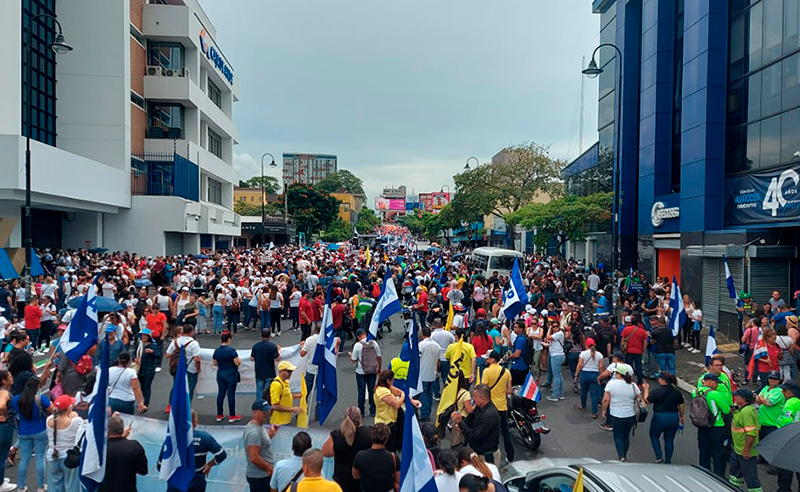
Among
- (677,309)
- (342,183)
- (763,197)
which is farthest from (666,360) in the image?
(342,183)

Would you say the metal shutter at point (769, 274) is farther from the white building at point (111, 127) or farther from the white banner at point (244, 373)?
the white building at point (111, 127)

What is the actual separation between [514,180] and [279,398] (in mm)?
37612

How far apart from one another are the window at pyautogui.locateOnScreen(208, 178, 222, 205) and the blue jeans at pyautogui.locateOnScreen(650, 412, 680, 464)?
151 ft

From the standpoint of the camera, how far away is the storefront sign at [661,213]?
24.0m

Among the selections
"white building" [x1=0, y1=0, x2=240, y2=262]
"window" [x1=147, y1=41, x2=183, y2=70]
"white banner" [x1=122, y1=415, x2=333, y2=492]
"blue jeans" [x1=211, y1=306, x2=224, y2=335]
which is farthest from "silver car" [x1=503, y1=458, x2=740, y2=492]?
"window" [x1=147, y1=41, x2=183, y2=70]

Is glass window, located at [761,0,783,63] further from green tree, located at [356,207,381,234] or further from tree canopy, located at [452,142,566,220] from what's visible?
green tree, located at [356,207,381,234]

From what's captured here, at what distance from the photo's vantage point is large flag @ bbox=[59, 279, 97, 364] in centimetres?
876

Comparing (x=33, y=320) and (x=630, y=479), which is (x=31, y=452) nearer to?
(x=630, y=479)

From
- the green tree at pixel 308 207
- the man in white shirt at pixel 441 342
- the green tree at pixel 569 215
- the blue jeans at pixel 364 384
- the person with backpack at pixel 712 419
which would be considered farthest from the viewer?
the green tree at pixel 308 207

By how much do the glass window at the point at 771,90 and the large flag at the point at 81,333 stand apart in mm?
19790

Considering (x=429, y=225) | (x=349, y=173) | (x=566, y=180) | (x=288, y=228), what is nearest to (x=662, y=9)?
(x=566, y=180)

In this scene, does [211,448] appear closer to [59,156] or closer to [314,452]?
[314,452]

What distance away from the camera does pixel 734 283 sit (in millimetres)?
18062

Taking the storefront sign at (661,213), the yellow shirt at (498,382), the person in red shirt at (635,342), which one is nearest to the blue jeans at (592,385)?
the person in red shirt at (635,342)
